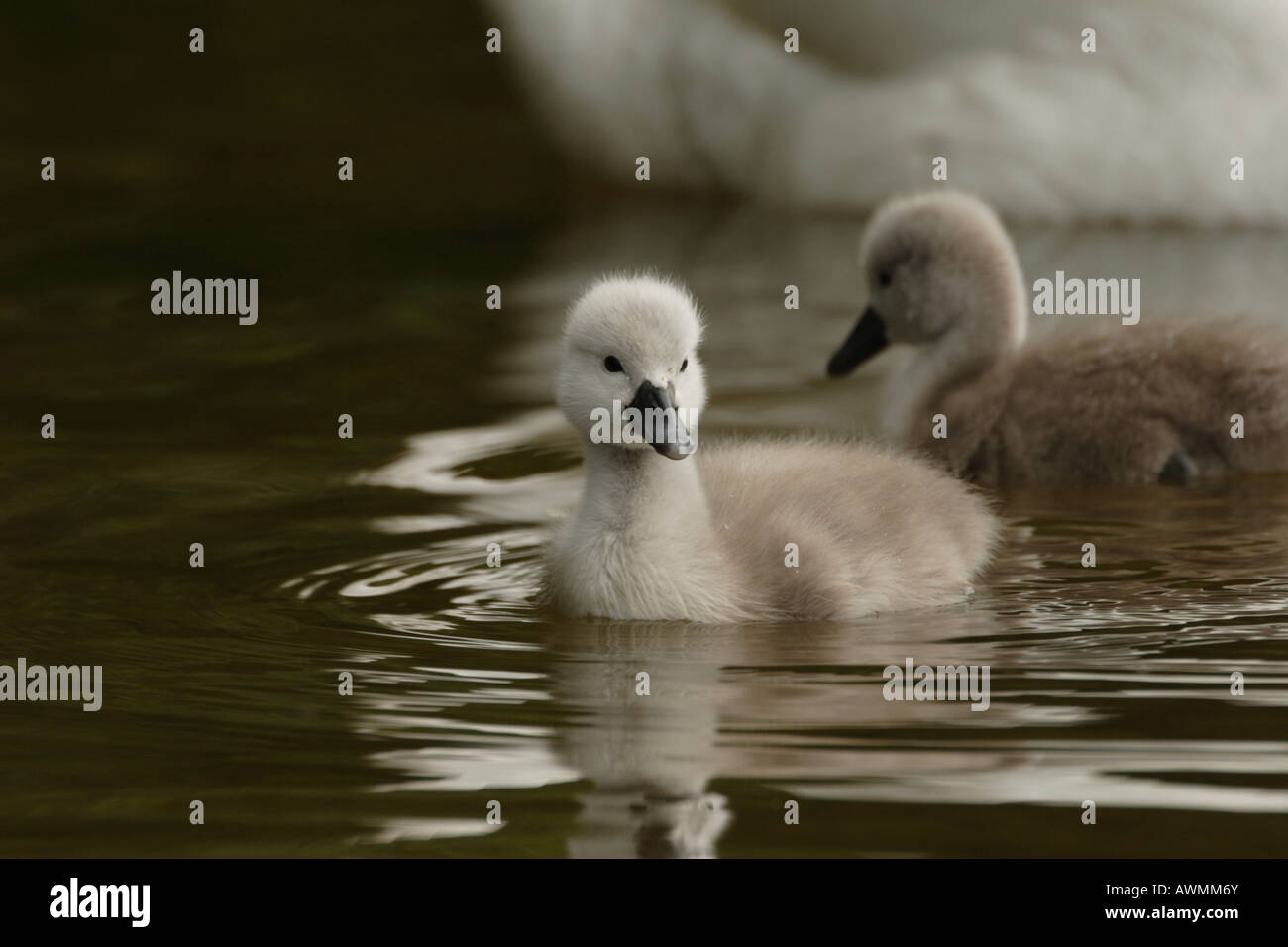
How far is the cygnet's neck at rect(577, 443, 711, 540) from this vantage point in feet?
16.1

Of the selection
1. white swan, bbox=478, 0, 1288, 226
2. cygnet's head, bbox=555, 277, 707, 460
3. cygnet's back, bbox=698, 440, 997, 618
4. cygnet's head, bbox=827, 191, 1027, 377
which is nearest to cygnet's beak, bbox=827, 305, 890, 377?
cygnet's head, bbox=827, 191, 1027, 377

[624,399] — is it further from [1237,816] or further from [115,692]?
[1237,816]

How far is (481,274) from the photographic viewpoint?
939 cm

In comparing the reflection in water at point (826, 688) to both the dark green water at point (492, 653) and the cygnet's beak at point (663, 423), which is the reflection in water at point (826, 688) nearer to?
the dark green water at point (492, 653)

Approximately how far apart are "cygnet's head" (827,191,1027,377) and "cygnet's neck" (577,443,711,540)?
1.85 m

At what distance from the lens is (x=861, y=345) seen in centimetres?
696

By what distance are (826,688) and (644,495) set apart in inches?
31.0

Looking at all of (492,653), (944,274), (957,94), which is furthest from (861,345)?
(957,94)

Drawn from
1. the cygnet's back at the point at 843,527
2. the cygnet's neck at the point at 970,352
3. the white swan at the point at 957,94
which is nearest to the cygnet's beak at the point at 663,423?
the cygnet's back at the point at 843,527

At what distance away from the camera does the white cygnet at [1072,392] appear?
6.11m

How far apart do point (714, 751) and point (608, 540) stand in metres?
1.12

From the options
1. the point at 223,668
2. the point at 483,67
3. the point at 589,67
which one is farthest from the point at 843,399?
the point at 483,67

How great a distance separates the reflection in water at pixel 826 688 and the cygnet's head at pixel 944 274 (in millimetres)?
251

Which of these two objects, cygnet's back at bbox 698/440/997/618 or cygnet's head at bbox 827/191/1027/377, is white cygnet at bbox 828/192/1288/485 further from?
cygnet's back at bbox 698/440/997/618
